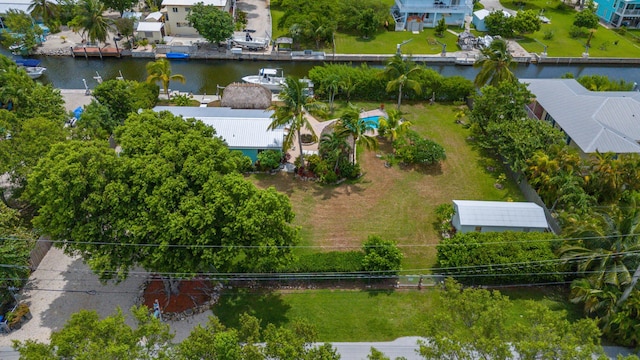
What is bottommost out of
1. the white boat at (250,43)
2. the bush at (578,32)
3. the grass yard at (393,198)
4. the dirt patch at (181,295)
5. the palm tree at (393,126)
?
the dirt patch at (181,295)

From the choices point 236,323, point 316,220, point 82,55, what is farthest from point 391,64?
point 82,55

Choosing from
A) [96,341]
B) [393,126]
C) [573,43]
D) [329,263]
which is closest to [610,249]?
[329,263]

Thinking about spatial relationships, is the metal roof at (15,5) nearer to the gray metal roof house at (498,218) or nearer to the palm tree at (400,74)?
the palm tree at (400,74)

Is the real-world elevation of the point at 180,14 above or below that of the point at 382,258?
above

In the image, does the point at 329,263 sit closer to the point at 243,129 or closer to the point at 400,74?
the point at 243,129

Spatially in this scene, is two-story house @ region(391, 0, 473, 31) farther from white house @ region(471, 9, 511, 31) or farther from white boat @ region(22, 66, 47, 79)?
white boat @ region(22, 66, 47, 79)

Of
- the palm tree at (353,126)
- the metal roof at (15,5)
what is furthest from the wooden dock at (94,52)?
the palm tree at (353,126)
